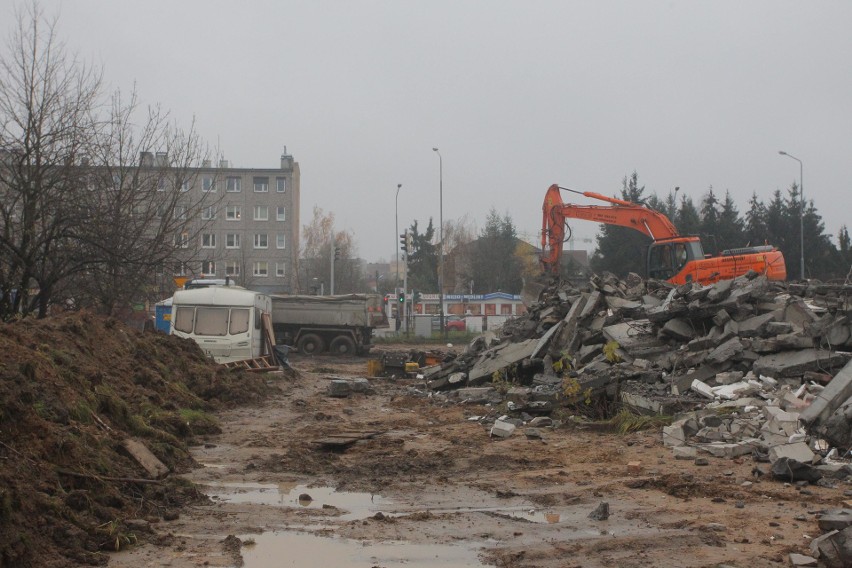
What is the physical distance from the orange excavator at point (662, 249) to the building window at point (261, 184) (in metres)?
47.3

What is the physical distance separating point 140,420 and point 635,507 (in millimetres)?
6145

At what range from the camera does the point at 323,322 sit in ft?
121

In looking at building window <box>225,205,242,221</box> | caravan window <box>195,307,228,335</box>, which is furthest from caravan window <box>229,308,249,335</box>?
building window <box>225,205,242,221</box>

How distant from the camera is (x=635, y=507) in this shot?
7742mm

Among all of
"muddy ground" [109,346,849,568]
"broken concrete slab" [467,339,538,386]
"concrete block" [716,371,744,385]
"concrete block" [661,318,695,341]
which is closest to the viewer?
"muddy ground" [109,346,849,568]

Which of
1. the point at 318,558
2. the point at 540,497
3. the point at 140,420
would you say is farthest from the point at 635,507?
the point at 140,420

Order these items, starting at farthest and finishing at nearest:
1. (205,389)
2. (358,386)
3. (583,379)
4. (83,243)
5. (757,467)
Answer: (358,386) < (83,243) < (205,389) < (583,379) < (757,467)

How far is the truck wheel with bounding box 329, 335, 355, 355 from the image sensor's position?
37125mm

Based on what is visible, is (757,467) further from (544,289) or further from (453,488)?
(544,289)

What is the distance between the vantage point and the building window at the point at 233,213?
70.2 metres

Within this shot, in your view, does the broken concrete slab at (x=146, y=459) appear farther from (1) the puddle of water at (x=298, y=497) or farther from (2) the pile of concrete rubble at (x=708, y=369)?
(2) the pile of concrete rubble at (x=708, y=369)

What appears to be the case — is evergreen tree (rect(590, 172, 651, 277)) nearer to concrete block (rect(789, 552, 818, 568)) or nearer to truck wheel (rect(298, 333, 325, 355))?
truck wheel (rect(298, 333, 325, 355))

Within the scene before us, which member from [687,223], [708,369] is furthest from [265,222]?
[708,369]

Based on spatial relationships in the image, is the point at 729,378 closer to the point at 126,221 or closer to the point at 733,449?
the point at 733,449
